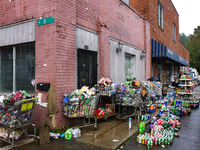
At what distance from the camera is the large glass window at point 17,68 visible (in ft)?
20.4

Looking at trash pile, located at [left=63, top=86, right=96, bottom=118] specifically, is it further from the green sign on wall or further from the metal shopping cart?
the green sign on wall

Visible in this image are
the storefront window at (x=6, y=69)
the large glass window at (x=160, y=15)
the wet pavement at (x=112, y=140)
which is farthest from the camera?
the large glass window at (x=160, y=15)

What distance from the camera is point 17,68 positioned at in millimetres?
6555

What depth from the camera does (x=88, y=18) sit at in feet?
22.7

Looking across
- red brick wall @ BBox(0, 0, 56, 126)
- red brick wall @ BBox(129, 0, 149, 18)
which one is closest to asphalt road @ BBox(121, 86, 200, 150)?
red brick wall @ BBox(0, 0, 56, 126)

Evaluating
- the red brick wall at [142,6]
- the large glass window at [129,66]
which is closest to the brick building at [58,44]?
the large glass window at [129,66]

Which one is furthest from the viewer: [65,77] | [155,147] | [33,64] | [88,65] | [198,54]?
[198,54]

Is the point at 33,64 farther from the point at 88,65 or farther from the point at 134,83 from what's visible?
the point at 134,83

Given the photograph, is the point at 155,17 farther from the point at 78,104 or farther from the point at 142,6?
the point at 78,104

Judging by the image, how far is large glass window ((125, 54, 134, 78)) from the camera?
10200 millimetres

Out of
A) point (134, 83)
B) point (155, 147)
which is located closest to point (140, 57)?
point (134, 83)

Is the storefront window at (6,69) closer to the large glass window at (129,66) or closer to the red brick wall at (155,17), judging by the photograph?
the large glass window at (129,66)

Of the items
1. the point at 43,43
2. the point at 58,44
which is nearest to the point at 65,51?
the point at 58,44

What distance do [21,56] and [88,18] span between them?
3031 mm
